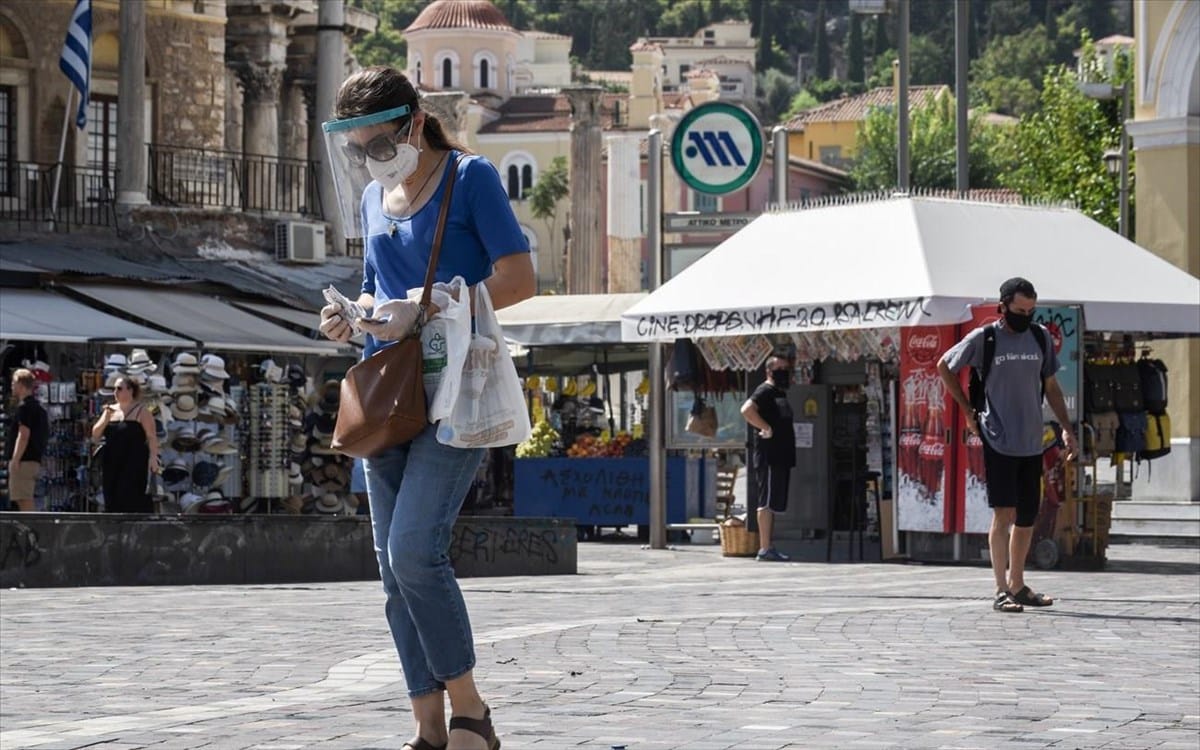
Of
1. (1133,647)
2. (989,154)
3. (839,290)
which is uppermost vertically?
(989,154)

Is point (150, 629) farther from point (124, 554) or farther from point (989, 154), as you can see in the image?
point (989, 154)

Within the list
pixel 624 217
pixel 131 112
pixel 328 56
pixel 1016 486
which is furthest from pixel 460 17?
pixel 1016 486

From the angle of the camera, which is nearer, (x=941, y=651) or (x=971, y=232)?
(x=941, y=651)

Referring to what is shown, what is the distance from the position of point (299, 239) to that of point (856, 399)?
551 inches

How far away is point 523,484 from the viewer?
26547 millimetres

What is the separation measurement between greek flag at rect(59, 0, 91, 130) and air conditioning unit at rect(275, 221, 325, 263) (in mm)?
4166

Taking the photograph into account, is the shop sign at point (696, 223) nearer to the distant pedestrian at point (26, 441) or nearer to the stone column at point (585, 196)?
the distant pedestrian at point (26, 441)

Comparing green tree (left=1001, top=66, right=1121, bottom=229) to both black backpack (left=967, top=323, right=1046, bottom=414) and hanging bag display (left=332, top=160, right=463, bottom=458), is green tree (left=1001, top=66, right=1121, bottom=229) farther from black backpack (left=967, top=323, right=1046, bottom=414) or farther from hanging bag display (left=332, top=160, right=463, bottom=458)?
hanging bag display (left=332, top=160, right=463, bottom=458)

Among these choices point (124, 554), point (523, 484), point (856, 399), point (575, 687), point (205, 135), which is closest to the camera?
point (575, 687)

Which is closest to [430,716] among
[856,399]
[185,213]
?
[856,399]

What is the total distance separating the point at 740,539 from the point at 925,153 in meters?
92.0

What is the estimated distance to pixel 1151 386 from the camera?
20984 mm

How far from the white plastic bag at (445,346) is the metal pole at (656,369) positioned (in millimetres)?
16054

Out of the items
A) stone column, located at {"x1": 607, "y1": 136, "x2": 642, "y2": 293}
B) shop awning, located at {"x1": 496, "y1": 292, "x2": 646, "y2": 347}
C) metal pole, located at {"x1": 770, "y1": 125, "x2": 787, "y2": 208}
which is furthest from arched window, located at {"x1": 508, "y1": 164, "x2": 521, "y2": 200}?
metal pole, located at {"x1": 770, "y1": 125, "x2": 787, "y2": 208}
